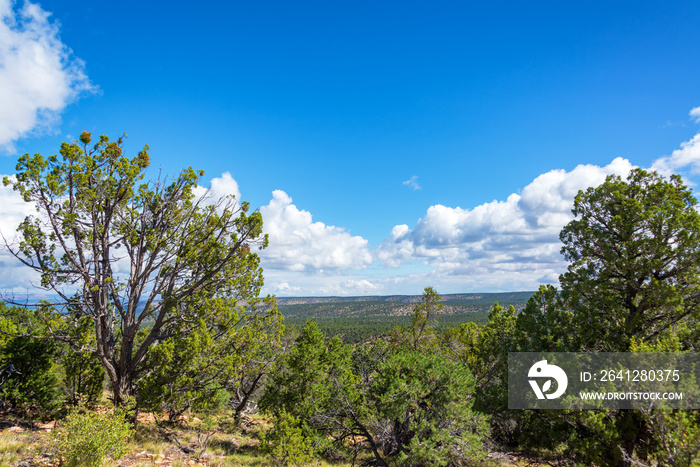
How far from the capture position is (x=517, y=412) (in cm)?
1455

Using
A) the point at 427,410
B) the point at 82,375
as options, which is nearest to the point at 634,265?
the point at 427,410

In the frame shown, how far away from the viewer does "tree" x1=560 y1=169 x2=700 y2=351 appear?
11.6 meters

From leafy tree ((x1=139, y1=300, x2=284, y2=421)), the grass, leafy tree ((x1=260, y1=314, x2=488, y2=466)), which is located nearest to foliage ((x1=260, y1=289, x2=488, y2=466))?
leafy tree ((x1=260, y1=314, x2=488, y2=466))

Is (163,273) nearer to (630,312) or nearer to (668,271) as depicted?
(630,312)

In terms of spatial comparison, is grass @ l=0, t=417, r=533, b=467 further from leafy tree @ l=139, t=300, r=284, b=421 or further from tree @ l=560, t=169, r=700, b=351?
tree @ l=560, t=169, r=700, b=351

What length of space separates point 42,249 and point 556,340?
21353mm

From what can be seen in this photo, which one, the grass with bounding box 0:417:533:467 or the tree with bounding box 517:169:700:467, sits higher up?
the tree with bounding box 517:169:700:467

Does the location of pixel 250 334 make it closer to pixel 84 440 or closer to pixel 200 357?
pixel 200 357

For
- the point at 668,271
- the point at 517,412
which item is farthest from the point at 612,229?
the point at 517,412

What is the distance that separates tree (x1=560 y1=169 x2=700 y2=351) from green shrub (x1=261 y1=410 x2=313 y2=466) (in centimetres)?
1239

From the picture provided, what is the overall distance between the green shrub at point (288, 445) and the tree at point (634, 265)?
1239 cm

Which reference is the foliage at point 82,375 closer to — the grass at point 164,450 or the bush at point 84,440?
the grass at point 164,450

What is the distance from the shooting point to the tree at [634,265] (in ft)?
38.1

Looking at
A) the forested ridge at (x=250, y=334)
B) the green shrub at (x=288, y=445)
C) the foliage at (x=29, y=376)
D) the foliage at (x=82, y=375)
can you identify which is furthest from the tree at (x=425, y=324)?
the foliage at (x=29, y=376)
